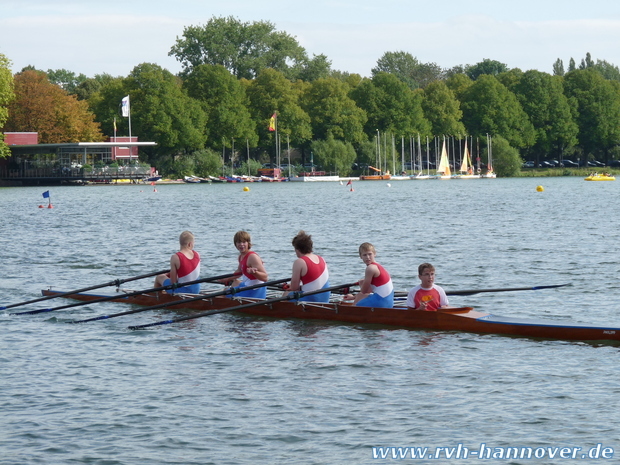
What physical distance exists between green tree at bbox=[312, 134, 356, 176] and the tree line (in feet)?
0.56

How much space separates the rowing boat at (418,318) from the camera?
50.3ft

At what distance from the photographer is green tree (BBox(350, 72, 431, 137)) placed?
127688 millimetres

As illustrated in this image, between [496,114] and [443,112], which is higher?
[443,112]

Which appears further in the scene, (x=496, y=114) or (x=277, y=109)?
(x=496, y=114)

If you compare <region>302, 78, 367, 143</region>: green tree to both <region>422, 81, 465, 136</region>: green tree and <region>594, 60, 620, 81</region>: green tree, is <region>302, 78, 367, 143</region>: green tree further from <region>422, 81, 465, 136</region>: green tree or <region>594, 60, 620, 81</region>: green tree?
<region>594, 60, 620, 81</region>: green tree

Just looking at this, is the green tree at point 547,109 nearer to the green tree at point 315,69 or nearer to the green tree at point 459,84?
the green tree at point 459,84

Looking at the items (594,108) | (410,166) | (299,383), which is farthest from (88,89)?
(299,383)

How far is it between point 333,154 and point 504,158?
23273 mm

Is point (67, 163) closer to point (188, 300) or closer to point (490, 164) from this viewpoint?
point (490, 164)

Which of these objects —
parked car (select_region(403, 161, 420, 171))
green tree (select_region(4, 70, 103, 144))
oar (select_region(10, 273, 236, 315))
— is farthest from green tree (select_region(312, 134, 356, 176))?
oar (select_region(10, 273, 236, 315))

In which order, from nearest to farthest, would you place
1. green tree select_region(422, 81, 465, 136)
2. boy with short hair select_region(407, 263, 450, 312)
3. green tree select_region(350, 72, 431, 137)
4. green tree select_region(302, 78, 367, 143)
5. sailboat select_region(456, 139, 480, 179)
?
boy with short hair select_region(407, 263, 450, 312) → green tree select_region(302, 78, 367, 143) → sailboat select_region(456, 139, 480, 179) → green tree select_region(350, 72, 431, 137) → green tree select_region(422, 81, 465, 136)

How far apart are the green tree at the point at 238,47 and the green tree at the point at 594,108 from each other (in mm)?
40282

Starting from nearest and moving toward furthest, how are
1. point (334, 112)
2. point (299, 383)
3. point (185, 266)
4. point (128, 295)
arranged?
point (299, 383), point (185, 266), point (128, 295), point (334, 112)

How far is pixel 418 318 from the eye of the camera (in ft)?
53.7
